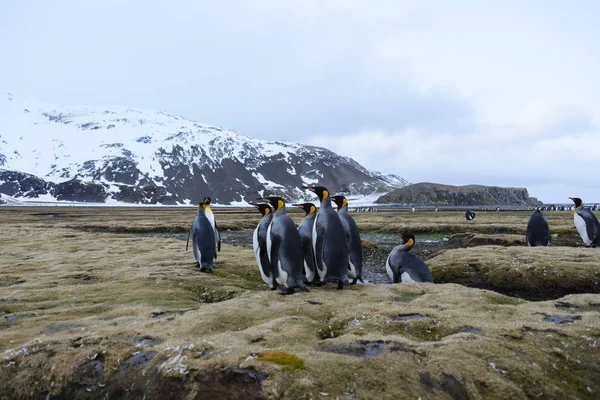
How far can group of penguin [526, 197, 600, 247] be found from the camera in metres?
17.5

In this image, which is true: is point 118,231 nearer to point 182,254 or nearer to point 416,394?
Answer: point 182,254

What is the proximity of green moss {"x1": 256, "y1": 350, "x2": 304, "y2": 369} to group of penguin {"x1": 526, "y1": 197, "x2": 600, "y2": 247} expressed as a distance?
662 inches

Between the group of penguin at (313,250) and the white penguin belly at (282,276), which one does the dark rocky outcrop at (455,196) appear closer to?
the group of penguin at (313,250)

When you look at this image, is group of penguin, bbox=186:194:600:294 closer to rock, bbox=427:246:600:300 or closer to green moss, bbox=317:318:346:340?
green moss, bbox=317:318:346:340

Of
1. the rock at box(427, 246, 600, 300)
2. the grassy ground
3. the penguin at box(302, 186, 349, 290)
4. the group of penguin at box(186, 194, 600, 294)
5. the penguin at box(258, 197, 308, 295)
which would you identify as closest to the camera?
the grassy ground

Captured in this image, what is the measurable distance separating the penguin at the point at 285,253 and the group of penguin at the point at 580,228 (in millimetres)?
13869

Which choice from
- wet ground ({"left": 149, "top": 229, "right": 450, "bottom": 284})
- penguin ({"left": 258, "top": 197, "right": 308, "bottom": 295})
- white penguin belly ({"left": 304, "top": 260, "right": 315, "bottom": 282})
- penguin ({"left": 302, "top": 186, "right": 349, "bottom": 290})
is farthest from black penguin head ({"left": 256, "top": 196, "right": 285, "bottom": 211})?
wet ground ({"left": 149, "top": 229, "right": 450, "bottom": 284})

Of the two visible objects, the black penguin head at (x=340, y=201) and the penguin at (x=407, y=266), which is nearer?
the black penguin head at (x=340, y=201)

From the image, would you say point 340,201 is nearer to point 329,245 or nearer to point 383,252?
point 329,245

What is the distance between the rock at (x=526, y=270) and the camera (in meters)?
11.6

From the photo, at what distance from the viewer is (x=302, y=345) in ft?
18.0

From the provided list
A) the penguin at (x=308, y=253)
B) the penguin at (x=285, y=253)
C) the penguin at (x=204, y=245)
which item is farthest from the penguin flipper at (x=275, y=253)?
the penguin at (x=204, y=245)

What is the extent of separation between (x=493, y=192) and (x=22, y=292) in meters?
187

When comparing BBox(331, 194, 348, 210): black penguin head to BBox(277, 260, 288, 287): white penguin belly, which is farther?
BBox(331, 194, 348, 210): black penguin head
